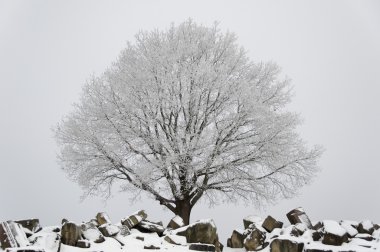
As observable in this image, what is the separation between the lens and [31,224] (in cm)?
946

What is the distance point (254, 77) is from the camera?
68.0 ft

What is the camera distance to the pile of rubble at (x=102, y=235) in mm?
8133

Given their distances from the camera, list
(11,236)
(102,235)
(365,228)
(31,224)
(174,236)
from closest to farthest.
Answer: (11,236)
(102,235)
(31,224)
(174,236)
(365,228)

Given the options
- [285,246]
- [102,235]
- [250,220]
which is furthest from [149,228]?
[285,246]

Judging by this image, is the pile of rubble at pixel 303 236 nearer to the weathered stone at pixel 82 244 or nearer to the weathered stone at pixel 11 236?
the weathered stone at pixel 82 244

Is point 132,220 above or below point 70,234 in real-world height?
above

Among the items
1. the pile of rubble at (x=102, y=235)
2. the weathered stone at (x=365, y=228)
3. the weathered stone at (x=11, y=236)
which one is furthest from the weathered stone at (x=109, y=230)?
the weathered stone at (x=365, y=228)

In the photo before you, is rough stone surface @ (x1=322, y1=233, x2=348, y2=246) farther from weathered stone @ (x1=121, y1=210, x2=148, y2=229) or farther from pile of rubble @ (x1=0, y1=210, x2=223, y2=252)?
weathered stone @ (x1=121, y1=210, x2=148, y2=229)

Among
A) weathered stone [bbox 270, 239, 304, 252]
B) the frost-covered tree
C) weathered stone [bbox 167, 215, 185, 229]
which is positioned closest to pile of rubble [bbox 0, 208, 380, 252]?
weathered stone [bbox 270, 239, 304, 252]

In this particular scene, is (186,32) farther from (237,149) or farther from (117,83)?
(237,149)

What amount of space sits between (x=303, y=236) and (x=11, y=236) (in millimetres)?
6594

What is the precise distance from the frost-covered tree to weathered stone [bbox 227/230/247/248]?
18.0ft

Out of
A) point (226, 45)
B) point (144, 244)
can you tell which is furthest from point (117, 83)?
point (144, 244)

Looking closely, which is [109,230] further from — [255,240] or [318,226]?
[318,226]
